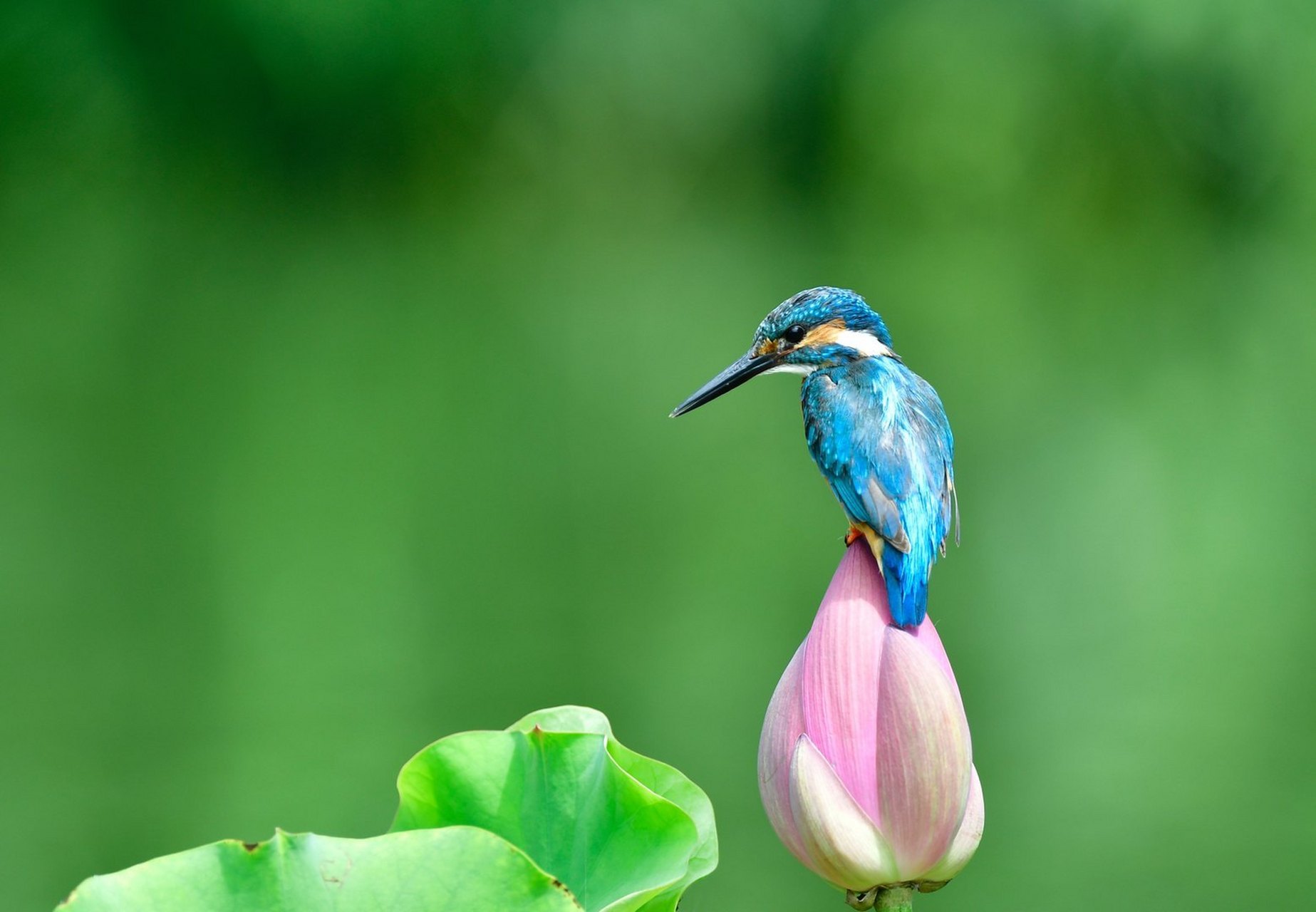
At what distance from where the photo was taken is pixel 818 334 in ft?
2.26

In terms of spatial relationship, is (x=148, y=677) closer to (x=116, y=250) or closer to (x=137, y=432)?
(x=137, y=432)

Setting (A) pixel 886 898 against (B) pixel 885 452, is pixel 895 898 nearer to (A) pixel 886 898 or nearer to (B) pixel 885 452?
(A) pixel 886 898

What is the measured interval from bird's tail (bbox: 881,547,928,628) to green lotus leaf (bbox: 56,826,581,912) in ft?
0.49

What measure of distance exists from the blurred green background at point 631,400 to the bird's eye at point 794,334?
60.7 inches

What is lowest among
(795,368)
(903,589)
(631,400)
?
(903,589)

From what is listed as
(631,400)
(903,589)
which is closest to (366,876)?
(903,589)

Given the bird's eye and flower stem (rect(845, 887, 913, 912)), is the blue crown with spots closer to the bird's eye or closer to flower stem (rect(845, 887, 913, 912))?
A: the bird's eye

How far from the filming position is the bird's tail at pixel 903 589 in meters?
0.48

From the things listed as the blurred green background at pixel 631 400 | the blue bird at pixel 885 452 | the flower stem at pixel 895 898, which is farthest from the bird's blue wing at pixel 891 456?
the blurred green background at pixel 631 400

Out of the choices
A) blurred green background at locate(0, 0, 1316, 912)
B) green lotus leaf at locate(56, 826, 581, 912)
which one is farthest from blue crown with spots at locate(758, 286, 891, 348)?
blurred green background at locate(0, 0, 1316, 912)

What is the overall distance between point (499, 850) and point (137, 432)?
2.01 metres

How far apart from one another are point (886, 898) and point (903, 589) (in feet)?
0.36

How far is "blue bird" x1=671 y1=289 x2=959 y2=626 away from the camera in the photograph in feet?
1.66

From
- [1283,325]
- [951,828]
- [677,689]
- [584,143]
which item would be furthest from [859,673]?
[1283,325]
